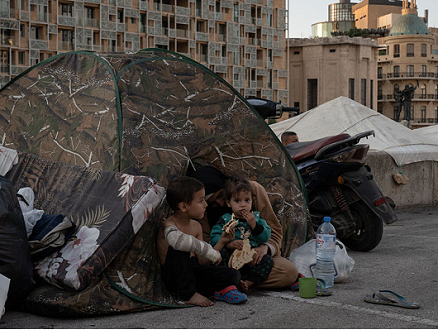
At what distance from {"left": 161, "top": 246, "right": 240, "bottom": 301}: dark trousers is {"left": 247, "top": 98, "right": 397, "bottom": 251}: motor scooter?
92.2 inches

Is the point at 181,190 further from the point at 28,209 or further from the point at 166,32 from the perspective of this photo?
the point at 166,32

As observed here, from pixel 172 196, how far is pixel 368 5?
110 meters

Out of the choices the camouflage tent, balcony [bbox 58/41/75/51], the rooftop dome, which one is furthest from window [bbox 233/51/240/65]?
the camouflage tent

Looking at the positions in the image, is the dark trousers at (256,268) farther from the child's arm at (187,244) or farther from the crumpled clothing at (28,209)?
the crumpled clothing at (28,209)

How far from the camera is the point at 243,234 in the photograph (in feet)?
15.5

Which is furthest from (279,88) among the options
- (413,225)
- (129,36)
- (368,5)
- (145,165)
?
(145,165)

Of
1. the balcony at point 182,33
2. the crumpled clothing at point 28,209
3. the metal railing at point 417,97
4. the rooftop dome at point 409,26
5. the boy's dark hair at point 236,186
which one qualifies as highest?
the rooftop dome at point 409,26

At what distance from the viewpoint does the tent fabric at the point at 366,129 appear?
11094 mm

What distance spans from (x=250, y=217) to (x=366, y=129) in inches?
321

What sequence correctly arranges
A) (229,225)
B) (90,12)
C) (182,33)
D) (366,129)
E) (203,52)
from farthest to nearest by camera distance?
(203,52) < (182,33) < (90,12) < (366,129) < (229,225)

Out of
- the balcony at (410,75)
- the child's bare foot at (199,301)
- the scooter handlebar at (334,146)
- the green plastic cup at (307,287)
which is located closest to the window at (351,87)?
the balcony at (410,75)

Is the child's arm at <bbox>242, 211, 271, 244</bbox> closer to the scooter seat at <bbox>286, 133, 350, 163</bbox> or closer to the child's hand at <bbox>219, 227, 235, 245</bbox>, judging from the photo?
the child's hand at <bbox>219, 227, 235, 245</bbox>

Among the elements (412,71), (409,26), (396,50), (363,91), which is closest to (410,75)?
(412,71)

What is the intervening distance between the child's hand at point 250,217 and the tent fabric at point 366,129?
20.8 feet
